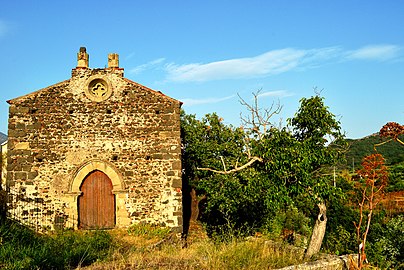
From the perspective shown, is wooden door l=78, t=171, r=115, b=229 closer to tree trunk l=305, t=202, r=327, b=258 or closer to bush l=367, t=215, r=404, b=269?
tree trunk l=305, t=202, r=327, b=258

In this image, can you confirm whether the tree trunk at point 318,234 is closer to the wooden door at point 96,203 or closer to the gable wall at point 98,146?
the gable wall at point 98,146

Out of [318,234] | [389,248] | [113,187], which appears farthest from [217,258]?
[389,248]

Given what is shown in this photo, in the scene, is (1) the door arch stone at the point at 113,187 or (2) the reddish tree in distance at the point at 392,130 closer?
(2) the reddish tree in distance at the point at 392,130

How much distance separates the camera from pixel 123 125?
1377cm

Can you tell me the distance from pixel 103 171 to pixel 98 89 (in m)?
2.97

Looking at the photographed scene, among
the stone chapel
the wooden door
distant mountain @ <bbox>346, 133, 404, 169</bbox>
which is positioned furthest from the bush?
distant mountain @ <bbox>346, 133, 404, 169</bbox>

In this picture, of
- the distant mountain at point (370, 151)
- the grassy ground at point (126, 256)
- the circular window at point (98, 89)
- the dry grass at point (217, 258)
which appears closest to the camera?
the grassy ground at point (126, 256)

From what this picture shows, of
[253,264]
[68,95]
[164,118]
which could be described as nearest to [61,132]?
[68,95]

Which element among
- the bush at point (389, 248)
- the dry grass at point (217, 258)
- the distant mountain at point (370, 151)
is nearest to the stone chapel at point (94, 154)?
the dry grass at point (217, 258)

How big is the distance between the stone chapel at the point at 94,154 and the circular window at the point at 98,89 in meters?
0.04

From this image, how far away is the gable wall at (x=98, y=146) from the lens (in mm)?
13242

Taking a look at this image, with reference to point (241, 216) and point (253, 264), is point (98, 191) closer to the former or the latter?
point (241, 216)

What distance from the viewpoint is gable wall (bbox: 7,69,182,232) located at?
1324 centimetres

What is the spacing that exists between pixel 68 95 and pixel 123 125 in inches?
86.7
